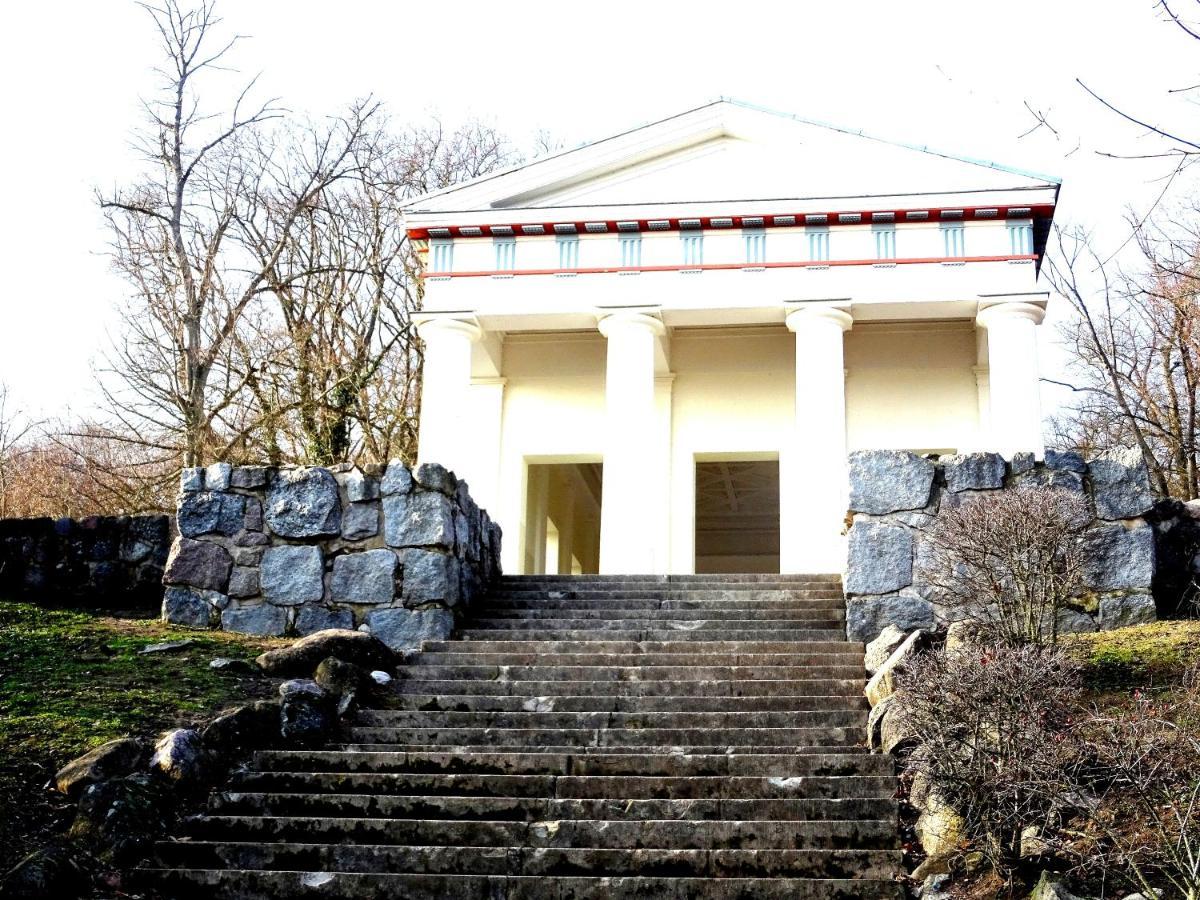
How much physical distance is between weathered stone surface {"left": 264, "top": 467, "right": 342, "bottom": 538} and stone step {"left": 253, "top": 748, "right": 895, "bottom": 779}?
3.72m

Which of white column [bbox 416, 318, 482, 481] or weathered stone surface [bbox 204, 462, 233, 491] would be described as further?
white column [bbox 416, 318, 482, 481]

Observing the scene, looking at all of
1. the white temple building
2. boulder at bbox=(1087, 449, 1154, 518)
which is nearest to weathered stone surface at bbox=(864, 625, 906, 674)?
boulder at bbox=(1087, 449, 1154, 518)

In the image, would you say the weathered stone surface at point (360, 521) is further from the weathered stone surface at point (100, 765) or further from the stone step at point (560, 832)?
the stone step at point (560, 832)

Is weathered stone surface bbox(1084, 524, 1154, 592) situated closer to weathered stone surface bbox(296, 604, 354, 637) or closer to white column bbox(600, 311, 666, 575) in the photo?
weathered stone surface bbox(296, 604, 354, 637)

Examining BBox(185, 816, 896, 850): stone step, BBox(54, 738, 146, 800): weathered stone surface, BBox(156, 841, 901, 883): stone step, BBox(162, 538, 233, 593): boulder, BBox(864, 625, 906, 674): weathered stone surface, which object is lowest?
BBox(156, 841, 901, 883): stone step

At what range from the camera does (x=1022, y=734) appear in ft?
21.4

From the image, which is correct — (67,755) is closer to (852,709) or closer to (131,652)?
(131,652)

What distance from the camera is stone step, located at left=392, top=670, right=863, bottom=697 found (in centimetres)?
930

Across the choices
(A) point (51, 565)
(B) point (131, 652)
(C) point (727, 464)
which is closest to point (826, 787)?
(B) point (131, 652)

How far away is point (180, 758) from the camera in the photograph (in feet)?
25.0

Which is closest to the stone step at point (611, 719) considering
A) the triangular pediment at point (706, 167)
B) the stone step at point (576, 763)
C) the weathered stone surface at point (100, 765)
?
the stone step at point (576, 763)

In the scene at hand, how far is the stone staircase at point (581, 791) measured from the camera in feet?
21.8

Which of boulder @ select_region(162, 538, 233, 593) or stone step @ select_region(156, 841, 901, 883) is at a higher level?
boulder @ select_region(162, 538, 233, 593)

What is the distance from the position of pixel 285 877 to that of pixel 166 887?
589 mm
